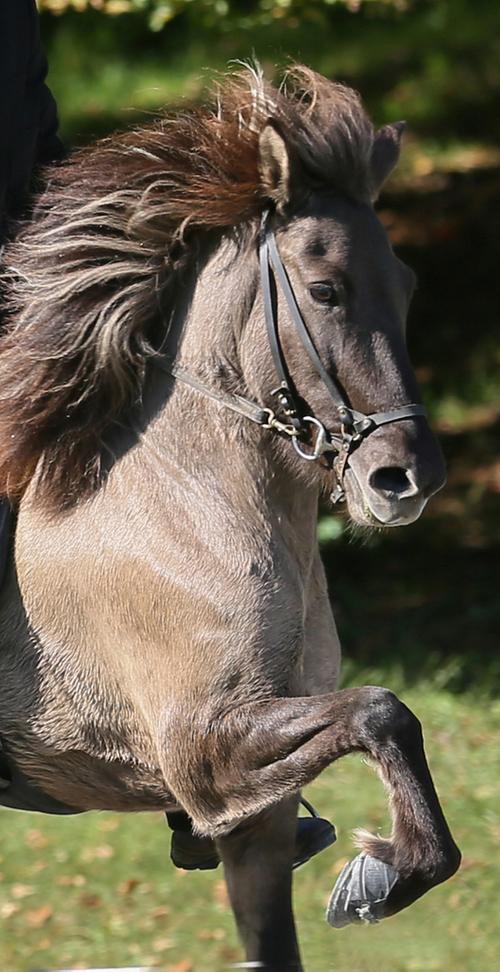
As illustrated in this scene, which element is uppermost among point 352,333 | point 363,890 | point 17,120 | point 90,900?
point 17,120

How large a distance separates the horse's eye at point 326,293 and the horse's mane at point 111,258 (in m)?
0.27

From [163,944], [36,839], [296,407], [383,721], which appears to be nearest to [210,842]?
[383,721]

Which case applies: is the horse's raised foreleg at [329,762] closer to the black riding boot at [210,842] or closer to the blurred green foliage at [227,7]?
the black riding boot at [210,842]

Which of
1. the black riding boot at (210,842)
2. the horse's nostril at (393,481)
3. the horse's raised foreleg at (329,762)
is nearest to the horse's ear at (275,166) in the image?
the horse's nostril at (393,481)

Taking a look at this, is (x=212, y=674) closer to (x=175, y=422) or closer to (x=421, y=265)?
(x=175, y=422)

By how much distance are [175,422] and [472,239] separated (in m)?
10.6

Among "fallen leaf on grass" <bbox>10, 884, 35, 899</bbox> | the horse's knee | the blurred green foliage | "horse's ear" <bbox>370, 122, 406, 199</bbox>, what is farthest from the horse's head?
the blurred green foliage

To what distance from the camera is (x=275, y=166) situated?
343 centimetres

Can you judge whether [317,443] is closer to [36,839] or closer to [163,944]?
[163,944]

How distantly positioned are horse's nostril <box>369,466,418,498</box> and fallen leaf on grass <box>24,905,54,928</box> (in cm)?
301

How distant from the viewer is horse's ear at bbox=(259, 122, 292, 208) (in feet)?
11.1

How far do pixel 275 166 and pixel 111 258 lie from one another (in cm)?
47

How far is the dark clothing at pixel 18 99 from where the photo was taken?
12.2 feet

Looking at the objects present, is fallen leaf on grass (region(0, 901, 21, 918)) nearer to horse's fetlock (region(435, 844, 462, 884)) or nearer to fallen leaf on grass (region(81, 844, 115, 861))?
fallen leaf on grass (region(81, 844, 115, 861))
